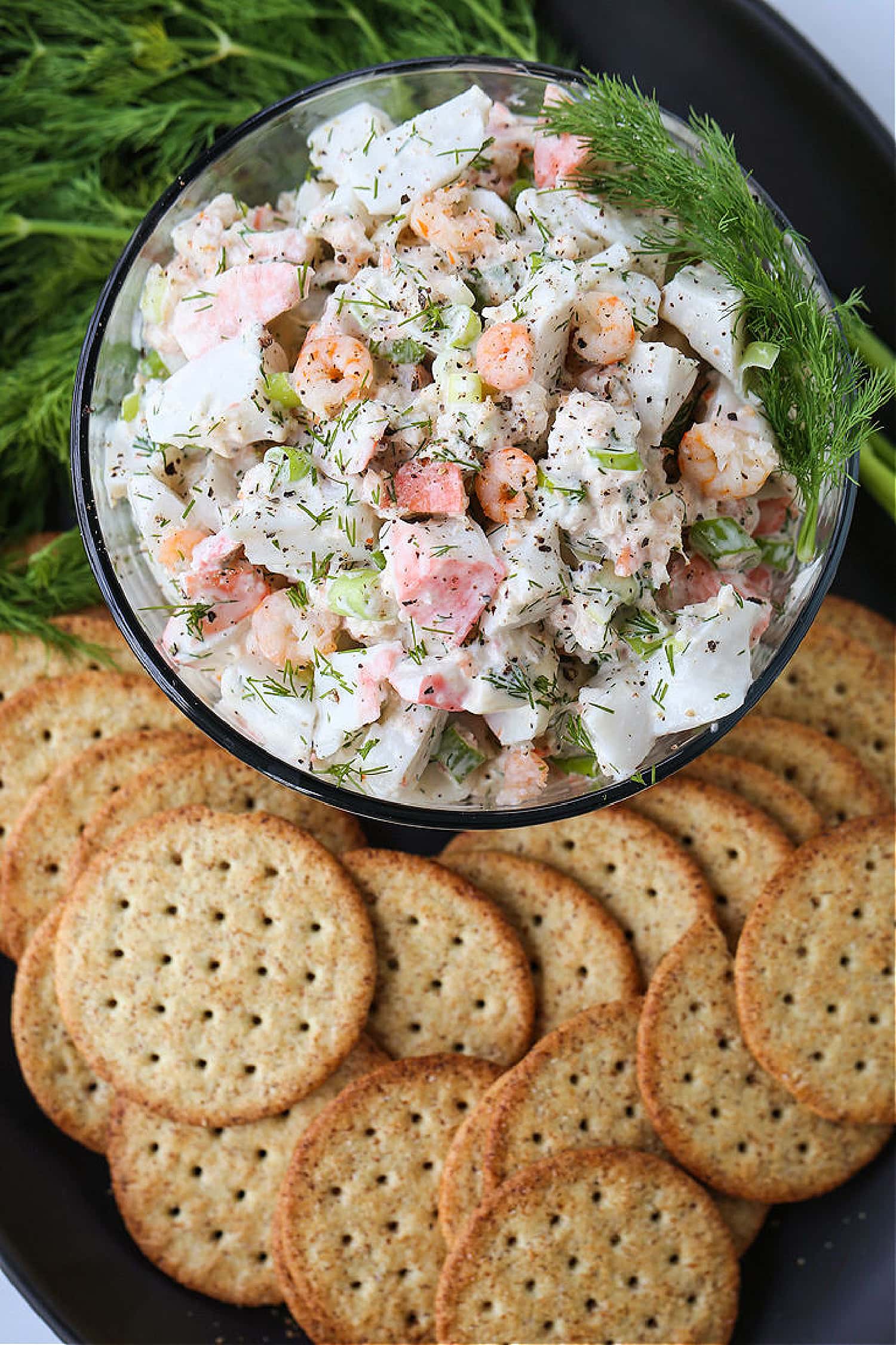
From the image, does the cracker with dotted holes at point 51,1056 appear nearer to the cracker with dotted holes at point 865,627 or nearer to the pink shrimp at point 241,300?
the pink shrimp at point 241,300

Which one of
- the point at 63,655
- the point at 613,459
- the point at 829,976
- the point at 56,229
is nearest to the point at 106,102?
the point at 56,229

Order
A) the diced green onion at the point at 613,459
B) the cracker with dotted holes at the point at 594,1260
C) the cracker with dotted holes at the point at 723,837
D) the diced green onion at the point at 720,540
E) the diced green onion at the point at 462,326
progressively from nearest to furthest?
the diced green onion at the point at 613,459 < the diced green onion at the point at 462,326 < the diced green onion at the point at 720,540 < the cracker with dotted holes at the point at 594,1260 < the cracker with dotted holes at the point at 723,837

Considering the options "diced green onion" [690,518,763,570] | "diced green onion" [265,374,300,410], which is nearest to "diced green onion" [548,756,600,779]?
"diced green onion" [690,518,763,570]

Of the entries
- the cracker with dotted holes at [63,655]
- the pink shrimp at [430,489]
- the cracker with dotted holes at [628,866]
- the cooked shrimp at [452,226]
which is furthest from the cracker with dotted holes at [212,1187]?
the cooked shrimp at [452,226]

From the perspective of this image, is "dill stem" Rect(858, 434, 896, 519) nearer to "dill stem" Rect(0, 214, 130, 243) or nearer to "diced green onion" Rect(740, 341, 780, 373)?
"diced green onion" Rect(740, 341, 780, 373)

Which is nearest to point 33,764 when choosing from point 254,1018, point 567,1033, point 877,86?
point 254,1018

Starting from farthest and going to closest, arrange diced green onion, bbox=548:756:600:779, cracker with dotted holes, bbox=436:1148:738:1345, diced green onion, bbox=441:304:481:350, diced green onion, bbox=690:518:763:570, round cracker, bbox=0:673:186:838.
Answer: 1. round cracker, bbox=0:673:186:838
2. cracker with dotted holes, bbox=436:1148:738:1345
3. diced green onion, bbox=548:756:600:779
4. diced green onion, bbox=690:518:763:570
5. diced green onion, bbox=441:304:481:350

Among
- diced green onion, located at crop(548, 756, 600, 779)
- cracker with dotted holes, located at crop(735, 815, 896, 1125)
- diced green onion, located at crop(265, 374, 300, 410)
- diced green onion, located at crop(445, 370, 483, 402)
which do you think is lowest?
cracker with dotted holes, located at crop(735, 815, 896, 1125)
